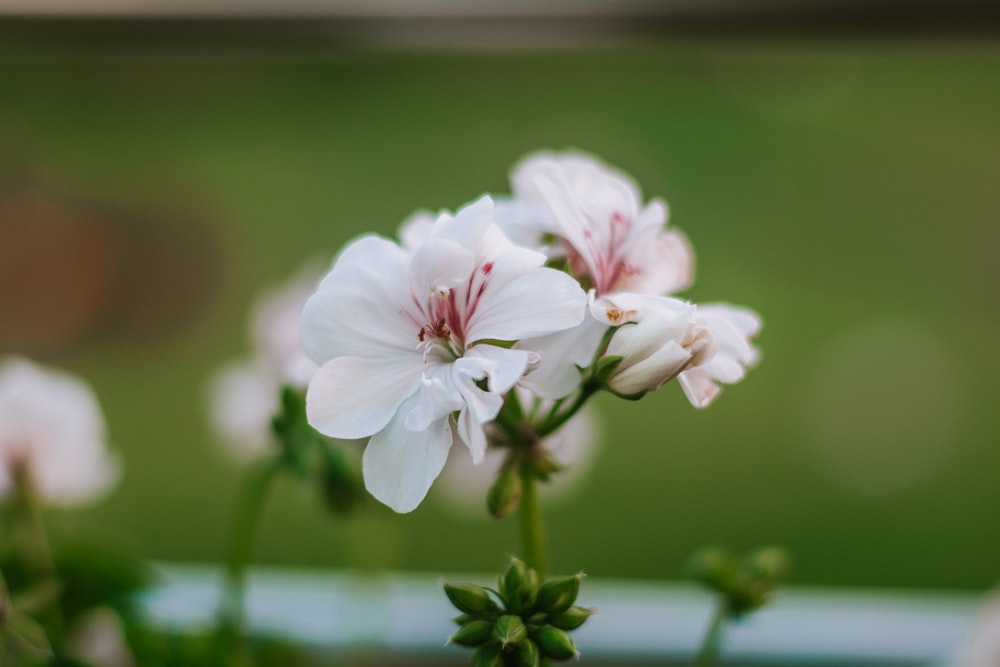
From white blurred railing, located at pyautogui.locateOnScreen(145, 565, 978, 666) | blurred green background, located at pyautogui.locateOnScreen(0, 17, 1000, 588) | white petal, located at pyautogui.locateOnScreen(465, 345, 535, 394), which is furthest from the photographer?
blurred green background, located at pyautogui.locateOnScreen(0, 17, 1000, 588)

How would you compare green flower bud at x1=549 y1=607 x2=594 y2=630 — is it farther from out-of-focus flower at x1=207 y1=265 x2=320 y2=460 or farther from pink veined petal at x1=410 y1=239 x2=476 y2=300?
out-of-focus flower at x1=207 y1=265 x2=320 y2=460

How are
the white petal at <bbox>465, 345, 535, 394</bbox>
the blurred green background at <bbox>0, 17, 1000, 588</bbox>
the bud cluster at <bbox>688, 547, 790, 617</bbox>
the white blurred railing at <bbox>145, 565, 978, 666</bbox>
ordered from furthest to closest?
the blurred green background at <bbox>0, 17, 1000, 588</bbox>, the white blurred railing at <bbox>145, 565, 978, 666</bbox>, the bud cluster at <bbox>688, 547, 790, 617</bbox>, the white petal at <bbox>465, 345, 535, 394</bbox>

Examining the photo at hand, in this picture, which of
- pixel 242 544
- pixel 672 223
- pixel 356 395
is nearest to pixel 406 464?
pixel 356 395

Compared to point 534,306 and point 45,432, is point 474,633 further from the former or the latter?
point 45,432

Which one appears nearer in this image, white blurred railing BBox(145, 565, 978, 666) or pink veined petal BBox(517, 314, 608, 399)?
pink veined petal BBox(517, 314, 608, 399)

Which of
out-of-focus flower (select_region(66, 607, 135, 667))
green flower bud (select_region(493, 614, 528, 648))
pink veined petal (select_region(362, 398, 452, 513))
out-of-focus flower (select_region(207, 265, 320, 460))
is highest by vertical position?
out-of-focus flower (select_region(207, 265, 320, 460))

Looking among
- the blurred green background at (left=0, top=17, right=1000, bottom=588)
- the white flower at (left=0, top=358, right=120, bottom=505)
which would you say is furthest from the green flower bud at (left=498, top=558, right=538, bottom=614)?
the blurred green background at (left=0, top=17, right=1000, bottom=588)

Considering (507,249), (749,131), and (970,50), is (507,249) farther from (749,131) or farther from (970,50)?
(749,131)

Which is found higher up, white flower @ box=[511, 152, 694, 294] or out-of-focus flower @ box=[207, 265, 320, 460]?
out-of-focus flower @ box=[207, 265, 320, 460]

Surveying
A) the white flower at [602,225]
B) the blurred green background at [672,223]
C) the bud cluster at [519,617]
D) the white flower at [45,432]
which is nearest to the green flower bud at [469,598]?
the bud cluster at [519,617]
